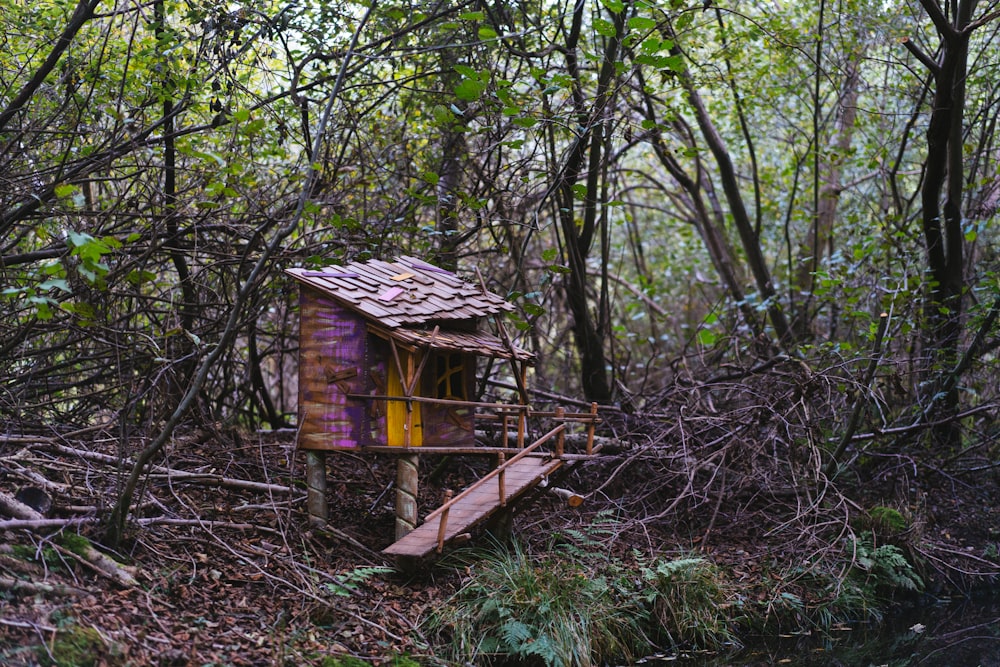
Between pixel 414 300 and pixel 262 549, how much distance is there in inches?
82.7

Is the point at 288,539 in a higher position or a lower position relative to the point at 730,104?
lower

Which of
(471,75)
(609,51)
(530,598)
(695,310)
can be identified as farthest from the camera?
(695,310)

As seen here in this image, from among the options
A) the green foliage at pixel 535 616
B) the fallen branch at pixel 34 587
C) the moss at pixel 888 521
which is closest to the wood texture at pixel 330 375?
the green foliage at pixel 535 616

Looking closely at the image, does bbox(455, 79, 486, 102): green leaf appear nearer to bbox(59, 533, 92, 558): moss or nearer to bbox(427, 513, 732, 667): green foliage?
bbox(427, 513, 732, 667): green foliage

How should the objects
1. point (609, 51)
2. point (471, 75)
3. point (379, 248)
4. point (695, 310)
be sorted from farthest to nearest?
point (695, 310), point (609, 51), point (379, 248), point (471, 75)

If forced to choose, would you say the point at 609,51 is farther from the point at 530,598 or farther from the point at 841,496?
the point at 530,598

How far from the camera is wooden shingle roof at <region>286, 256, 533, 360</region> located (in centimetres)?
593

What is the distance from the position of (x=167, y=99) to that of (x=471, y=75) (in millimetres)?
2637

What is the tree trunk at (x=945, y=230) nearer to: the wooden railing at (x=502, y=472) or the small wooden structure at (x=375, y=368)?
the wooden railing at (x=502, y=472)

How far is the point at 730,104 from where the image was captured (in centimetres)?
1312

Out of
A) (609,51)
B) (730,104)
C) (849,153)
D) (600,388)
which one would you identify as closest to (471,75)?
(609,51)

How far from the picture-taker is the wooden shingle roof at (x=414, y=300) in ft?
19.4

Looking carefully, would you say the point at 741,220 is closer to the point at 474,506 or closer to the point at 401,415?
the point at 474,506

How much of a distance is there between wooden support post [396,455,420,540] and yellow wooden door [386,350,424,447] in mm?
173
